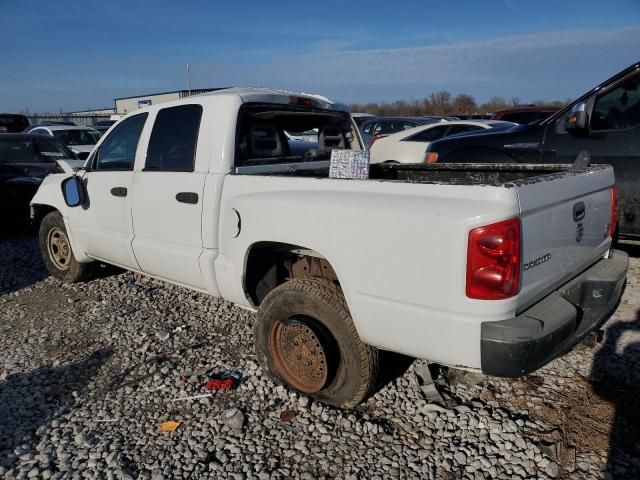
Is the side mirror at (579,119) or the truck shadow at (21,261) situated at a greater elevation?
the side mirror at (579,119)

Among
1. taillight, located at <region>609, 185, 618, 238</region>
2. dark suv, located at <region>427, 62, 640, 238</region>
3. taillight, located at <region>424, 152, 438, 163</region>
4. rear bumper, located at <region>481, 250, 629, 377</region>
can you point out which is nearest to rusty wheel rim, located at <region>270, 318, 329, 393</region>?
rear bumper, located at <region>481, 250, 629, 377</region>

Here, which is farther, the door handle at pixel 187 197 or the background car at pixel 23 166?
the background car at pixel 23 166

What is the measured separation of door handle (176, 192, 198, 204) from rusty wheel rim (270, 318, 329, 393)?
109 centimetres

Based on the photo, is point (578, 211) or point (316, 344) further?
point (316, 344)

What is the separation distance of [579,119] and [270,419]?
13.6 ft

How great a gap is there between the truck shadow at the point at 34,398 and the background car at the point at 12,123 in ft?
71.3

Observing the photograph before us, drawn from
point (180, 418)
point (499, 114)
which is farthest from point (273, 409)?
point (499, 114)

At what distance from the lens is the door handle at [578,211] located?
9.32 feet

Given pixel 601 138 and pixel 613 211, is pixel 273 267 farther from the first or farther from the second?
pixel 601 138

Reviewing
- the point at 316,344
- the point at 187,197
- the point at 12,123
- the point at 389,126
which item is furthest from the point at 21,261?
the point at 12,123

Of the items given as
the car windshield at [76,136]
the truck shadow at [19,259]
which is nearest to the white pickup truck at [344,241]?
the truck shadow at [19,259]

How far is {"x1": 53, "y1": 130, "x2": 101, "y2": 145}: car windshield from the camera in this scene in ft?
47.0

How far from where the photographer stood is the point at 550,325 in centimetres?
249

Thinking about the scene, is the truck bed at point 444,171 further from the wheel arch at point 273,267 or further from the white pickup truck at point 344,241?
the wheel arch at point 273,267
